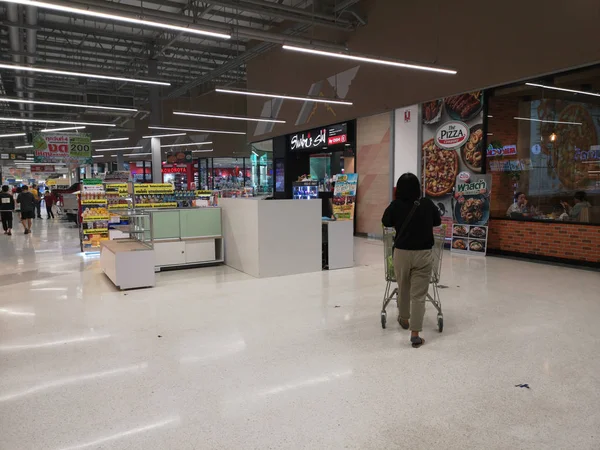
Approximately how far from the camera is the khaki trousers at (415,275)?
385 cm

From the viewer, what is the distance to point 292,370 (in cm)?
342

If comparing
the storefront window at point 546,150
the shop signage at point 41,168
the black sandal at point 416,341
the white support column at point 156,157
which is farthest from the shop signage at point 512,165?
the shop signage at point 41,168

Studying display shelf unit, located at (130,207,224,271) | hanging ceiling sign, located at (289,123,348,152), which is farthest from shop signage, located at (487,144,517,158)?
display shelf unit, located at (130,207,224,271)

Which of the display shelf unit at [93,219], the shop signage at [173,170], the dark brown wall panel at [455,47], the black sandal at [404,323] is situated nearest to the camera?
the black sandal at [404,323]

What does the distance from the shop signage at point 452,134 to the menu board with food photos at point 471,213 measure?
2.51 ft

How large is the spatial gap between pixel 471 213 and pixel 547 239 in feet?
4.88

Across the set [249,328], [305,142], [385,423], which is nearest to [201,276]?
[249,328]

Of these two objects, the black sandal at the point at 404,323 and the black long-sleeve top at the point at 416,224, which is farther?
the black sandal at the point at 404,323

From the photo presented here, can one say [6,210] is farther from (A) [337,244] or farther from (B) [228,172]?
(B) [228,172]

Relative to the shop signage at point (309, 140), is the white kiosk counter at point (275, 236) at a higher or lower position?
lower

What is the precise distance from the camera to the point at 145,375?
3.35m

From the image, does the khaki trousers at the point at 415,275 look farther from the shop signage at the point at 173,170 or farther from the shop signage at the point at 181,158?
the shop signage at the point at 173,170

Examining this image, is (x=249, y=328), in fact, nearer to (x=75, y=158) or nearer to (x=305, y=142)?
(x=305, y=142)

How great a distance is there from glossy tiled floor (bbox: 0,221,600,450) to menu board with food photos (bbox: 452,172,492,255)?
2.74 metres
